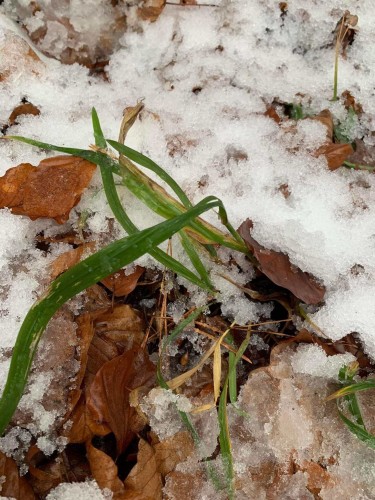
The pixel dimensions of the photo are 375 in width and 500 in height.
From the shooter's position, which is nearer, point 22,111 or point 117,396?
point 117,396

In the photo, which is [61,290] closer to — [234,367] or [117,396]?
[117,396]

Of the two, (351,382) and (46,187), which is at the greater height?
(46,187)

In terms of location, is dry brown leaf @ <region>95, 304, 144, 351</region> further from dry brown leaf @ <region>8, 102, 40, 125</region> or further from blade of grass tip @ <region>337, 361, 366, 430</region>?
Answer: dry brown leaf @ <region>8, 102, 40, 125</region>

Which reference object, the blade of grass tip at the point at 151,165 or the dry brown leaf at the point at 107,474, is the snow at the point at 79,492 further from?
the blade of grass tip at the point at 151,165

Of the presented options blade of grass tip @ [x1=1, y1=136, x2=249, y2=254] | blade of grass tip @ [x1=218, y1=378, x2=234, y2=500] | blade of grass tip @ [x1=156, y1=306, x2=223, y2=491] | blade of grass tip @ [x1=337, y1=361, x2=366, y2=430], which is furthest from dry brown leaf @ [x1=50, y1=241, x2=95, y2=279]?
blade of grass tip @ [x1=337, y1=361, x2=366, y2=430]

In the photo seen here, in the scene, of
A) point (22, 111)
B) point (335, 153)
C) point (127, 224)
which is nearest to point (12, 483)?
point (127, 224)

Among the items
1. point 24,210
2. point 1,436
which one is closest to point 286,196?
point 24,210
